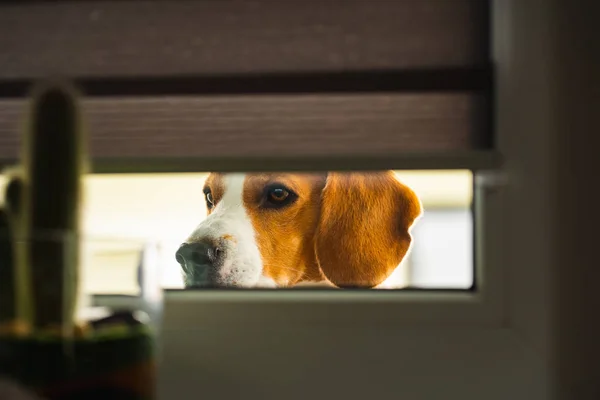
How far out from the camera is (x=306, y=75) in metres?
0.90

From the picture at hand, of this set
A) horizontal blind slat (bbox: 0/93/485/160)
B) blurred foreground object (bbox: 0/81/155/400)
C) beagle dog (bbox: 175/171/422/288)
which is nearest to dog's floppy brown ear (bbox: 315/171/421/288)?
beagle dog (bbox: 175/171/422/288)

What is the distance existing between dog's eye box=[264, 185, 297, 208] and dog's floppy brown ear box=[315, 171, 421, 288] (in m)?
0.07

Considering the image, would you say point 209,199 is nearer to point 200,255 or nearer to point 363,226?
point 200,255

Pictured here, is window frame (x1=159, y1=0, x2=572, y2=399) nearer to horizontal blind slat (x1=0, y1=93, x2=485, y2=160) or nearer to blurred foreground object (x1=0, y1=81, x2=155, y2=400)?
horizontal blind slat (x1=0, y1=93, x2=485, y2=160)

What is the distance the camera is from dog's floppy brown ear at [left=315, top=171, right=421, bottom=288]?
97 centimetres

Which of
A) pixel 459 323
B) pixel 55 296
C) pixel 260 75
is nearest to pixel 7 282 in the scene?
pixel 55 296

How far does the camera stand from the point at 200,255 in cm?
100

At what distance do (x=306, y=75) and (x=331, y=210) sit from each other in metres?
0.24

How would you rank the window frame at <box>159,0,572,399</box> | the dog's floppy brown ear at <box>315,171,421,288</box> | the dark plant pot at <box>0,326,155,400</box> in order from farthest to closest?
the dog's floppy brown ear at <box>315,171,421,288</box>
the window frame at <box>159,0,572,399</box>
the dark plant pot at <box>0,326,155,400</box>

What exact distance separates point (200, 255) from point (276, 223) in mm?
147

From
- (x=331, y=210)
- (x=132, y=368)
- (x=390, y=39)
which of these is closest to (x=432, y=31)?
(x=390, y=39)

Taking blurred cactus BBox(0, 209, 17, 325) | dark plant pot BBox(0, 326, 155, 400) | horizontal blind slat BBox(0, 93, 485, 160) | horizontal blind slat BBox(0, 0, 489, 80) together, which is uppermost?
horizontal blind slat BBox(0, 0, 489, 80)

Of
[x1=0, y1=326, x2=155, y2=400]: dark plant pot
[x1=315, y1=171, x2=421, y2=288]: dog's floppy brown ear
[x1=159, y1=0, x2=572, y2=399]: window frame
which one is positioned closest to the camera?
[x1=0, y1=326, x2=155, y2=400]: dark plant pot

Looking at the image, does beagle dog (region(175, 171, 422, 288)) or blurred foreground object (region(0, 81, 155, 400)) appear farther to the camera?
beagle dog (region(175, 171, 422, 288))
